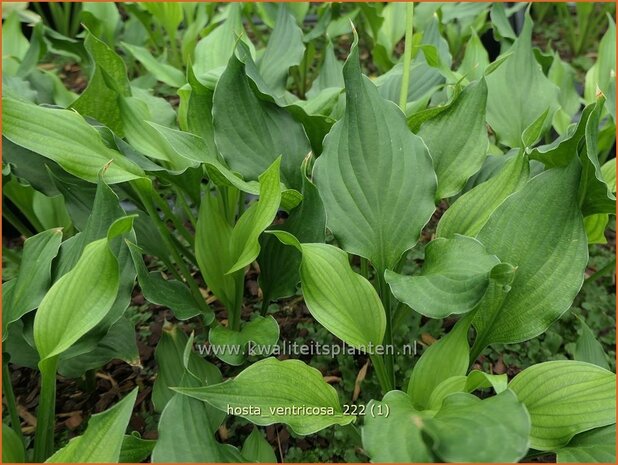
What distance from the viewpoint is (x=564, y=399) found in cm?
71

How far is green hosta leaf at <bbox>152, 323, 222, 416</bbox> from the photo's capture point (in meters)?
0.86

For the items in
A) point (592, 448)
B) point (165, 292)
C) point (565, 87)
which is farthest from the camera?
point (565, 87)

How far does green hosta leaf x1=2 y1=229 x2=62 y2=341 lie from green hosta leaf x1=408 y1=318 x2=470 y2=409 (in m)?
→ 0.51

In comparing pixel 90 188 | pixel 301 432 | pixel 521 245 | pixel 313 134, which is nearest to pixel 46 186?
pixel 90 188

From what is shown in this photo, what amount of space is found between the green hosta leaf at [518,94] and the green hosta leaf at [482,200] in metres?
0.32

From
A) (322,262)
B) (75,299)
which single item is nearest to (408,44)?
(322,262)

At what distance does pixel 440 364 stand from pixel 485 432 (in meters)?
0.21

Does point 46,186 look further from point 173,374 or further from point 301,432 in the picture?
point 301,432

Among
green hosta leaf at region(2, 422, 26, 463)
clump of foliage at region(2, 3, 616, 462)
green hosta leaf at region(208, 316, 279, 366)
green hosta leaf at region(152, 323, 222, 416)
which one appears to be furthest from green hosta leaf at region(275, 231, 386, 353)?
green hosta leaf at region(2, 422, 26, 463)

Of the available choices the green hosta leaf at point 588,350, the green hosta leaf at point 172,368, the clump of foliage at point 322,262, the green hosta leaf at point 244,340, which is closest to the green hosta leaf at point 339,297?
the clump of foliage at point 322,262

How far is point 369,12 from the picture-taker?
1.59 metres

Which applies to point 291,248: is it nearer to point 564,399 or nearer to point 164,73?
point 564,399

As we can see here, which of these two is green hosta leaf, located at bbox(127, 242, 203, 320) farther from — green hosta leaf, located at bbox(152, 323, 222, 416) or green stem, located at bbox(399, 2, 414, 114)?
green stem, located at bbox(399, 2, 414, 114)

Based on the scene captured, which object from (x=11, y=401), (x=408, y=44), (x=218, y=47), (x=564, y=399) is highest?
(x=408, y=44)
